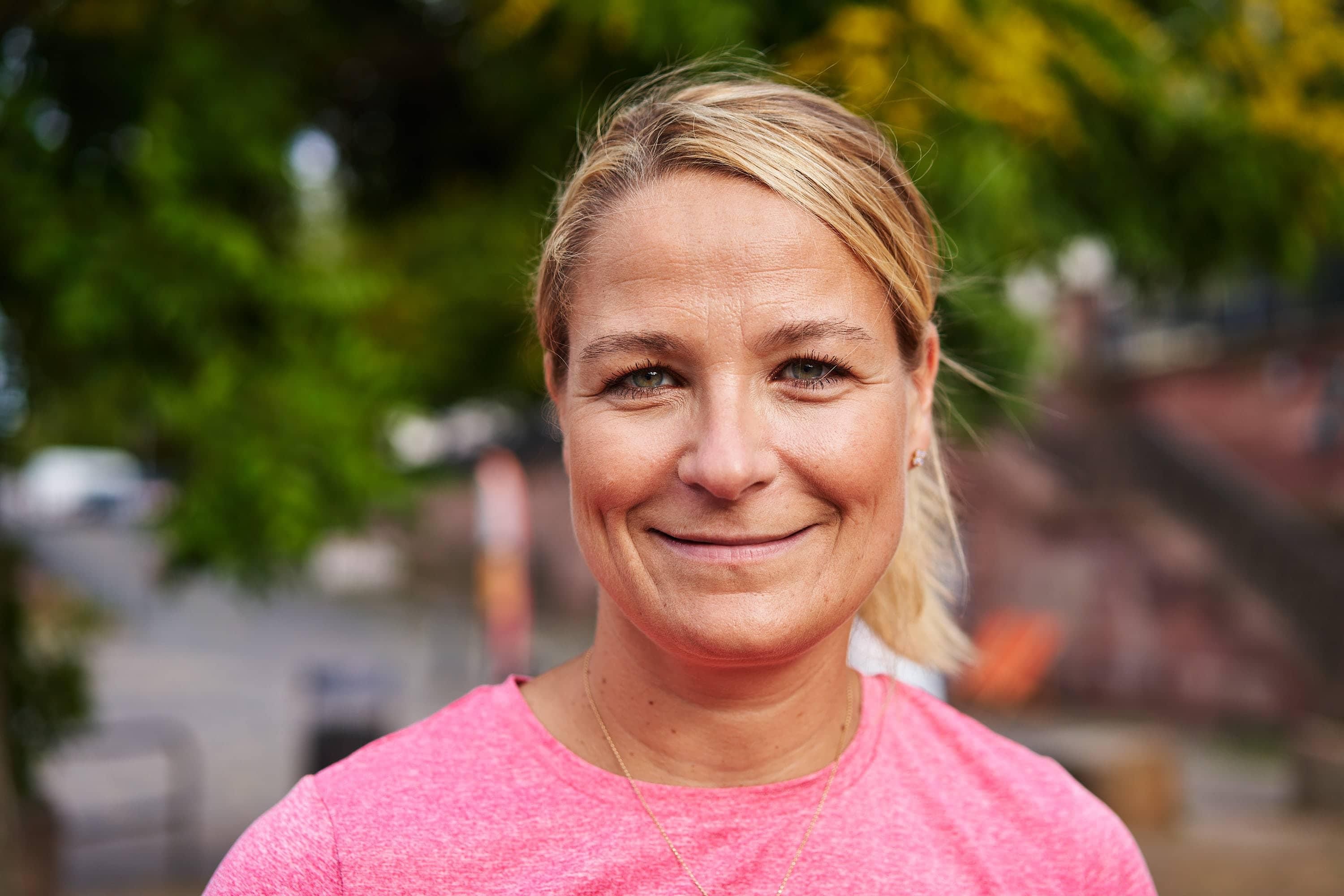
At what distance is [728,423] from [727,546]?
0.15 metres

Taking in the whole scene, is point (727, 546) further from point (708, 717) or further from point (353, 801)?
point (353, 801)

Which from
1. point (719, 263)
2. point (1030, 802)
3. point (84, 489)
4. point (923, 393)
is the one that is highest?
point (84, 489)

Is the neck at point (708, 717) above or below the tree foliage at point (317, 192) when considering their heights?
below

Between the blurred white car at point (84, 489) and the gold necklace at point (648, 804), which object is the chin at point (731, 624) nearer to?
the gold necklace at point (648, 804)

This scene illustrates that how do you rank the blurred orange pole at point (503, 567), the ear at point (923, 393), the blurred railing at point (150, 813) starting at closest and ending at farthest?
the ear at point (923, 393) < the blurred railing at point (150, 813) < the blurred orange pole at point (503, 567)

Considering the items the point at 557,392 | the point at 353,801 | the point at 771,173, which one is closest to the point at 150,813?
the point at 353,801

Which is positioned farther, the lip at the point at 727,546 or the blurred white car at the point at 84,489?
the blurred white car at the point at 84,489

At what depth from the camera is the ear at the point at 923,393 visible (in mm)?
1696

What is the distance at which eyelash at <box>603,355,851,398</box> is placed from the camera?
4.95 ft

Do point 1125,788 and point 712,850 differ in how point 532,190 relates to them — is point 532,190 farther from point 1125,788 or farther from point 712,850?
point 1125,788

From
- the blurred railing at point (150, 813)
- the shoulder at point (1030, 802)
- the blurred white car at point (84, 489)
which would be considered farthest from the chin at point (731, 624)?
the blurred white car at point (84, 489)

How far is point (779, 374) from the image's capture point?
151cm

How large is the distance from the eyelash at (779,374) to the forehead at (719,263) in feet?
0.17

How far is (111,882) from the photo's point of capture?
780 centimetres
